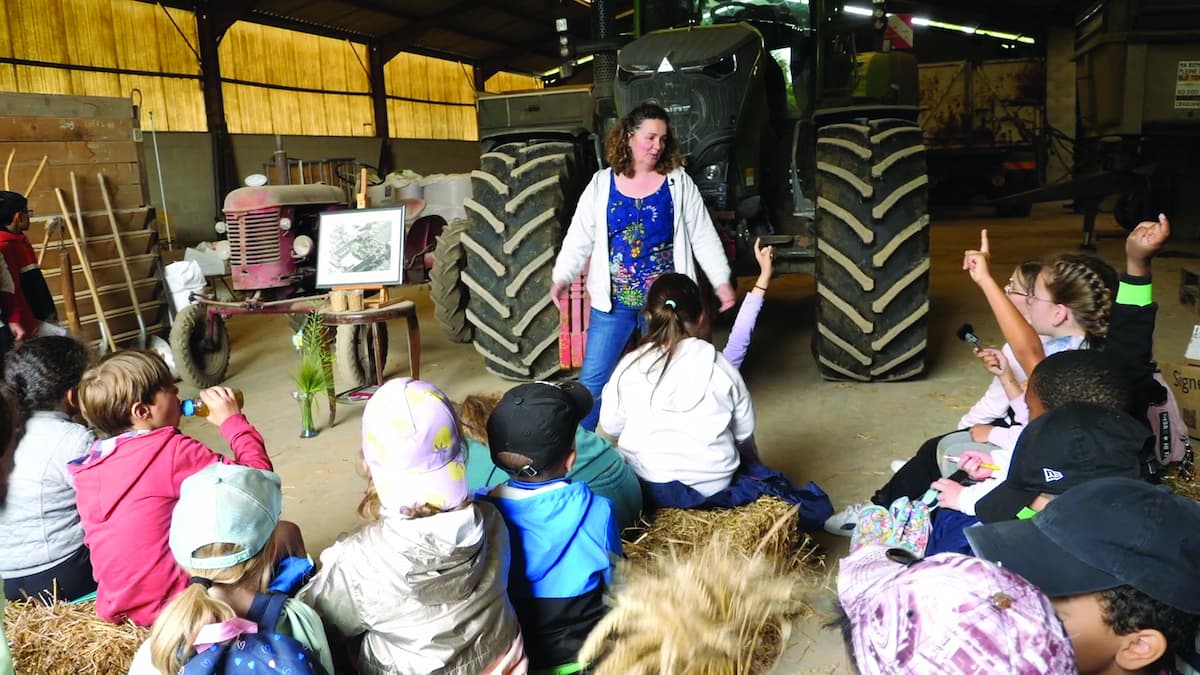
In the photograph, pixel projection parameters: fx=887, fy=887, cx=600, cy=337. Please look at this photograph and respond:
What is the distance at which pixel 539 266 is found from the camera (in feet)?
14.6

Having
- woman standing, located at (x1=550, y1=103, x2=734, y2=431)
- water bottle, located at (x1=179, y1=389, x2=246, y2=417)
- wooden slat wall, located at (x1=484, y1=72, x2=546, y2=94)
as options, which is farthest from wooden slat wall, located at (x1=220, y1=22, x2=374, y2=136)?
water bottle, located at (x1=179, y1=389, x2=246, y2=417)

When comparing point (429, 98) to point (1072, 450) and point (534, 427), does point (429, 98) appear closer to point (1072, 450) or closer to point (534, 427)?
point (534, 427)

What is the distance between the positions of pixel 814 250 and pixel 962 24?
15071 millimetres

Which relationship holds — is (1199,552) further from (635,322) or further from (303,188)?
(303,188)

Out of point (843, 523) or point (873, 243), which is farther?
point (873, 243)

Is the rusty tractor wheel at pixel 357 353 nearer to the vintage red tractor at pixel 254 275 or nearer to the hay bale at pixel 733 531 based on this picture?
the vintage red tractor at pixel 254 275

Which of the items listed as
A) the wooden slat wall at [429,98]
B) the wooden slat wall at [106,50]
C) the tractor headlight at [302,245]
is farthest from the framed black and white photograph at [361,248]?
the wooden slat wall at [429,98]

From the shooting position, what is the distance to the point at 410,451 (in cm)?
178

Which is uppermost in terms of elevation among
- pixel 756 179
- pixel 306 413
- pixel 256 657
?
pixel 756 179

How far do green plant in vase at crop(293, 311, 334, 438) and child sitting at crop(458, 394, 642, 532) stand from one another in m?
1.88

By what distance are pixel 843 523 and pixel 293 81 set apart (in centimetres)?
1453

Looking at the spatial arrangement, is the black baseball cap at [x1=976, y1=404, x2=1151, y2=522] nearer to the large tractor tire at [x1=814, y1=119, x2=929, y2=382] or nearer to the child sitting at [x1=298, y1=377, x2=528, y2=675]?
the child sitting at [x1=298, y1=377, x2=528, y2=675]

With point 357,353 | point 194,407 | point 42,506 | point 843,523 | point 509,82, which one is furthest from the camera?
point 509,82

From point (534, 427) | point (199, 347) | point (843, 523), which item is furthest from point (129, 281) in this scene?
point (843, 523)
